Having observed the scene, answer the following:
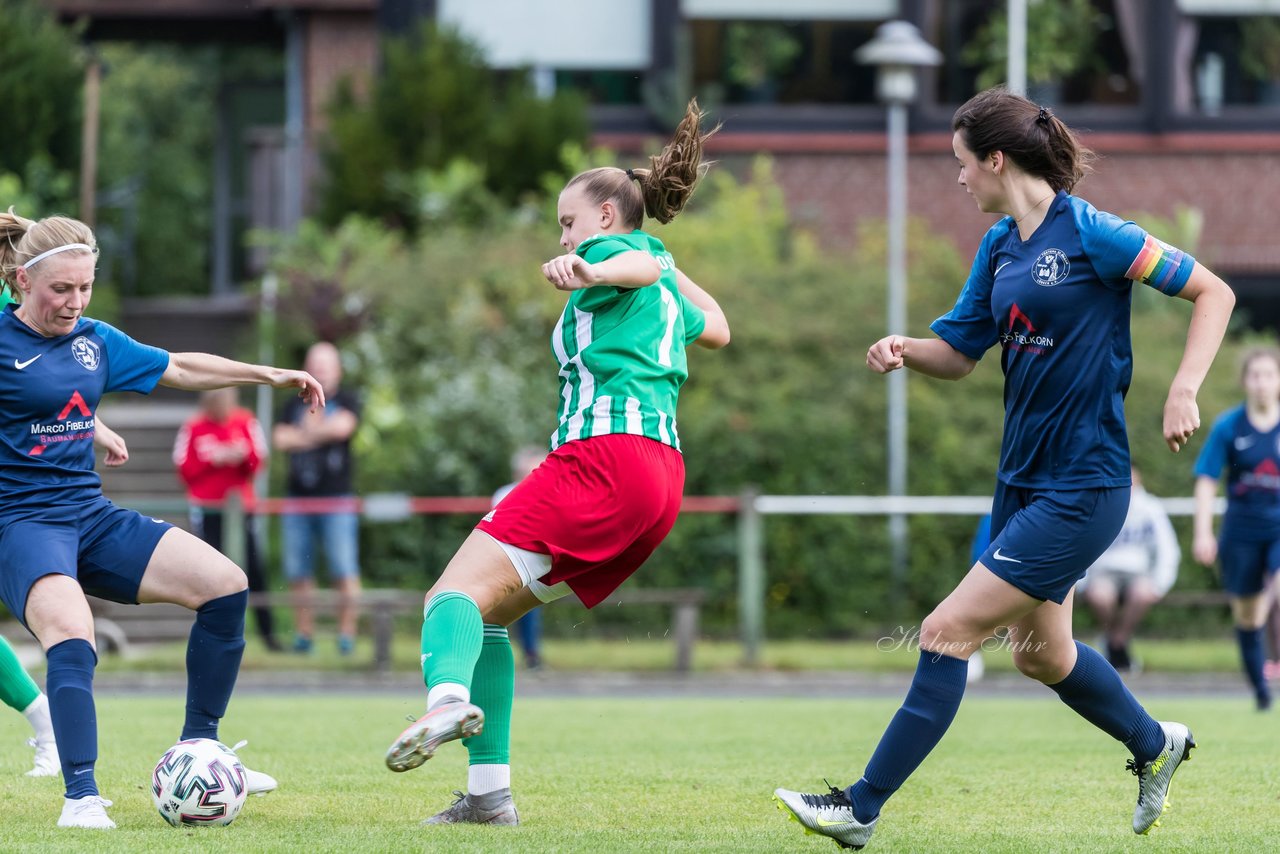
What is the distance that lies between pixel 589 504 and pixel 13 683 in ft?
8.69

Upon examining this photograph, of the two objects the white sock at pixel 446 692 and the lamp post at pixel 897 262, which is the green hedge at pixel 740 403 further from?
the white sock at pixel 446 692

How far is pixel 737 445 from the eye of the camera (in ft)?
50.3

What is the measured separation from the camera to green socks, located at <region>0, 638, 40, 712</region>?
6527mm

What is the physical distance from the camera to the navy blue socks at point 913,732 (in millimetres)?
5172

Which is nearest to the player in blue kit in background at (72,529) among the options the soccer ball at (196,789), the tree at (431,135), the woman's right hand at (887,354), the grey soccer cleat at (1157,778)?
the soccer ball at (196,789)

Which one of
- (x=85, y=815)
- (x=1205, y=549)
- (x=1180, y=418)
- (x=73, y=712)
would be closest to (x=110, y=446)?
(x=73, y=712)

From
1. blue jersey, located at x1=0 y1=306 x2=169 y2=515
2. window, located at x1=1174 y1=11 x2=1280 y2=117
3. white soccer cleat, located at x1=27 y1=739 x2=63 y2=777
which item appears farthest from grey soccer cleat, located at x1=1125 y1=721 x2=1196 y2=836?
window, located at x1=1174 y1=11 x2=1280 y2=117

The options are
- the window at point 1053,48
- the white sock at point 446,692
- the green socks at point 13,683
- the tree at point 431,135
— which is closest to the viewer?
the white sock at point 446,692

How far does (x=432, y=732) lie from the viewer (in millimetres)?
4707

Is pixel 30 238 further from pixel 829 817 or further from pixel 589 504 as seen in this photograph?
pixel 829 817

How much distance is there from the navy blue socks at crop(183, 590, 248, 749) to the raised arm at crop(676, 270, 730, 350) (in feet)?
5.75

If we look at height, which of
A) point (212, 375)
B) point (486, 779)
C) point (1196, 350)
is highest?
point (1196, 350)

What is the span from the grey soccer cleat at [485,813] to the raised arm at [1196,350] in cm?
236

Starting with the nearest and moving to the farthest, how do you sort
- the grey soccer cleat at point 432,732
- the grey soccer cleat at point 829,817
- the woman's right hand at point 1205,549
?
the grey soccer cleat at point 432,732 < the grey soccer cleat at point 829,817 < the woman's right hand at point 1205,549
